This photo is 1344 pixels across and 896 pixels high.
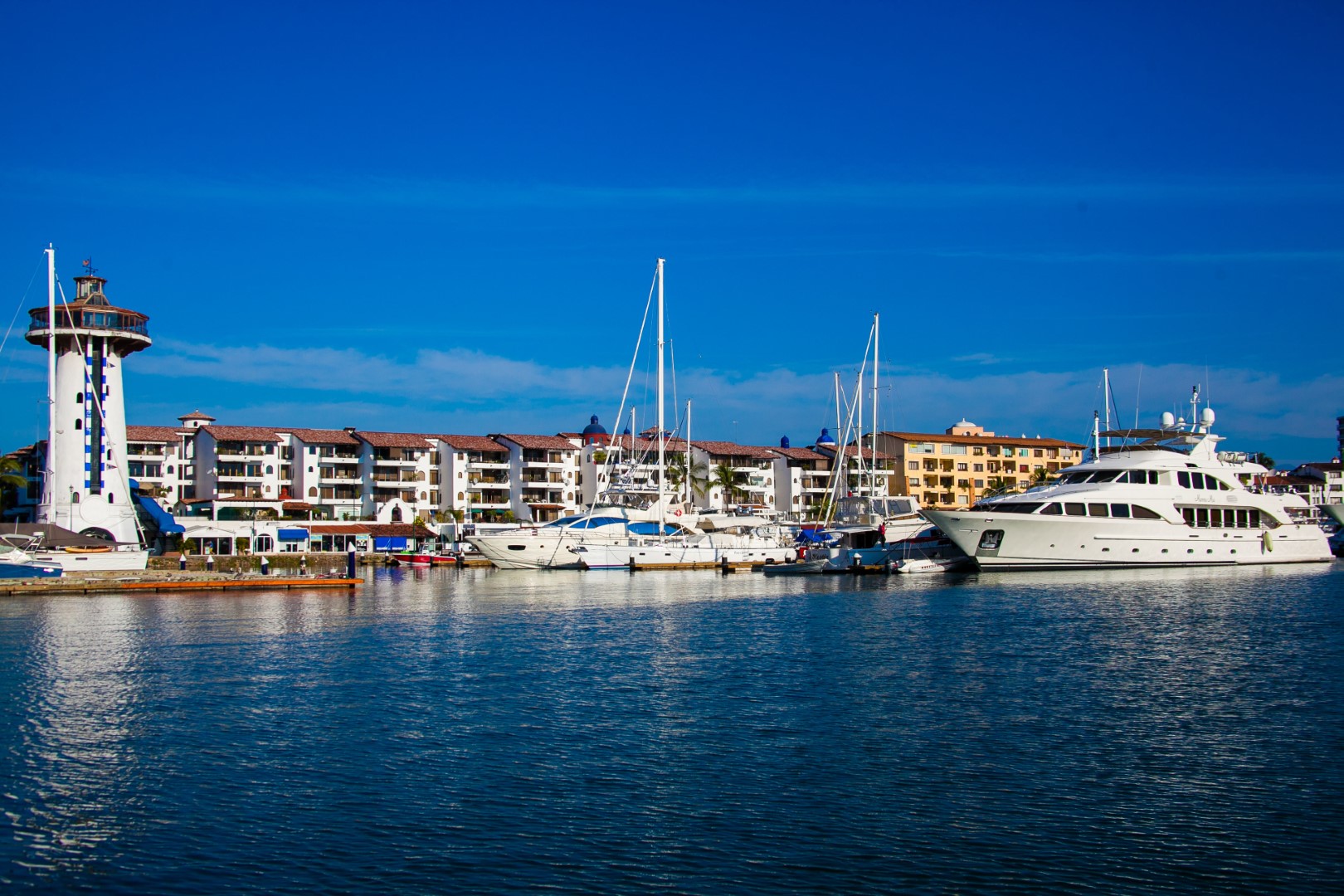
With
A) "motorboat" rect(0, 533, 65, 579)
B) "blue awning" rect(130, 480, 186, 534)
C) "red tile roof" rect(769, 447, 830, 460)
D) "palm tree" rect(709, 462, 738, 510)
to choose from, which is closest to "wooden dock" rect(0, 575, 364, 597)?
"motorboat" rect(0, 533, 65, 579)

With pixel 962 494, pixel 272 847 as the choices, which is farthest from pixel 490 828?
pixel 962 494

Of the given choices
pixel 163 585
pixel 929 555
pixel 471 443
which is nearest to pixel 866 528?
pixel 929 555

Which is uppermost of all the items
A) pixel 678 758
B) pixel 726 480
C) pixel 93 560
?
pixel 726 480

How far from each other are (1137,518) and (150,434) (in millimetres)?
85902

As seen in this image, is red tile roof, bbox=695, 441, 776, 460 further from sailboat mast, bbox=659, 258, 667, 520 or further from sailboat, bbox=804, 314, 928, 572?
sailboat mast, bbox=659, 258, 667, 520

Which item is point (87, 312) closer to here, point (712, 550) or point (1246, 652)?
point (712, 550)

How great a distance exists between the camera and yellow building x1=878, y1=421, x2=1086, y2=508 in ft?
453

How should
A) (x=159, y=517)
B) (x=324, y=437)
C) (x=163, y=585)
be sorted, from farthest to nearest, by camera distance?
(x=324, y=437) → (x=159, y=517) → (x=163, y=585)

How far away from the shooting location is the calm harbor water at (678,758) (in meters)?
15.3

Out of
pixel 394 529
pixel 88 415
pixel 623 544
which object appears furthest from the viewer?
pixel 394 529

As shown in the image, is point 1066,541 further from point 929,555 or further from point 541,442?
point 541,442

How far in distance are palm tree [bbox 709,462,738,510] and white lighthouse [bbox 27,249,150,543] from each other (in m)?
64.4

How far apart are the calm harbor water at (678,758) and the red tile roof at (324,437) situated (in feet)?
247

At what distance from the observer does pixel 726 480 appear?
415ft
